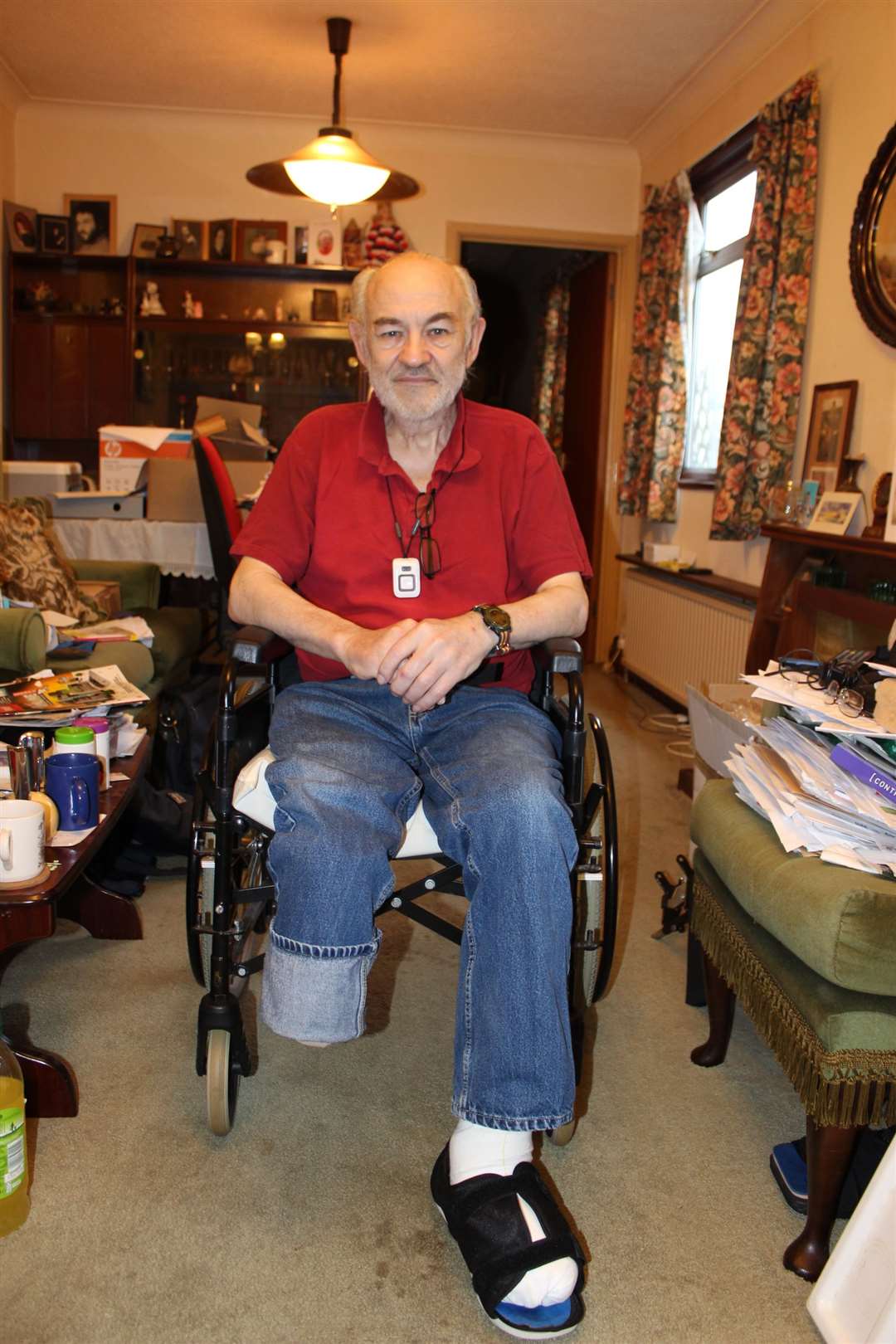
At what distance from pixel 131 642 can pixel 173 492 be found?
98 cm

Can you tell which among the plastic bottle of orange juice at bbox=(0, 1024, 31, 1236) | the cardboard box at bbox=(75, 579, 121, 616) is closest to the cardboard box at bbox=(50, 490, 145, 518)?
the cardboard box at bbox=(75, 579, 121, 616)

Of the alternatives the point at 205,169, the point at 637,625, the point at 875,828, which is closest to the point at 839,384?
the point at 637,625

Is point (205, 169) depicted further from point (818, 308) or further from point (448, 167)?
point (818, 308)

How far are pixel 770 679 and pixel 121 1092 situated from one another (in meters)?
1.14

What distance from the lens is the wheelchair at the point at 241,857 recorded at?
1.37 metres

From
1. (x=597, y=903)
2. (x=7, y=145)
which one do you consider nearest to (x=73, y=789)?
(x=597, y=903)

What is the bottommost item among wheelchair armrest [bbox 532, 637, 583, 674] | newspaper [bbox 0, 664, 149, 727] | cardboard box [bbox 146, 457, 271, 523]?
newspaper [bbox 0, 664, 149, 727]

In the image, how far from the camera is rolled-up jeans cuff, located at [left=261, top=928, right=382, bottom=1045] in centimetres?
122

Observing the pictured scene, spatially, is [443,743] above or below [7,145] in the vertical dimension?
below

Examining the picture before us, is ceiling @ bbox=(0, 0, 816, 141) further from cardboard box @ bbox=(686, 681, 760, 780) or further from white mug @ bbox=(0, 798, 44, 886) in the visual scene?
white mug @ bbox=(0, 798, 44, 886)

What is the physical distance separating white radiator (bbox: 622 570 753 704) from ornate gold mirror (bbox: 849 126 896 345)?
1107 millimetres

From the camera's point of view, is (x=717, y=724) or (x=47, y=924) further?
(x=717, y=724)

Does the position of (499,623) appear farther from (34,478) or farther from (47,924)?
(34,478)

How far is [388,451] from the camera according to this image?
1.71 meters
